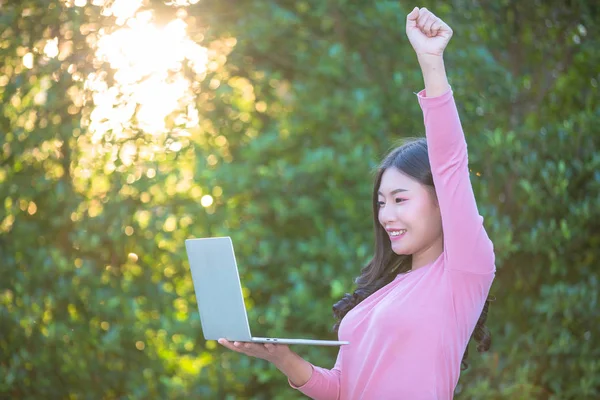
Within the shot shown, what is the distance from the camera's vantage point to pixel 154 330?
3.69 m

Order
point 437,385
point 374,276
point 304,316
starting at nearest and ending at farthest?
point 437,385, point 374,276, point 304,316

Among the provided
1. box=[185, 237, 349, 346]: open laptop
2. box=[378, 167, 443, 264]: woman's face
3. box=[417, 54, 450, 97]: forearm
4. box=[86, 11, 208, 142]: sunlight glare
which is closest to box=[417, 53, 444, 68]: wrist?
box=[417, 54, 450, 97]: forearm

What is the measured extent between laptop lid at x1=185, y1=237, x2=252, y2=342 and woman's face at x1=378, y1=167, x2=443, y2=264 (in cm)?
40

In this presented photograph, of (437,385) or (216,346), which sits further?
(216,346)

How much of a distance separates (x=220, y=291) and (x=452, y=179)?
60cm

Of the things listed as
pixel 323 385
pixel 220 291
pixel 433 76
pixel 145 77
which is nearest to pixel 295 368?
pixel 323 385

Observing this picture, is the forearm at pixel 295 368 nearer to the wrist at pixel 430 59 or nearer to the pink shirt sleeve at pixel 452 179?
the pink shirt sleeve at pixel 452 179

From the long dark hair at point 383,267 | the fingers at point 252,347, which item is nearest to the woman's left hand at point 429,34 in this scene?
the long dark hair at point 383,267

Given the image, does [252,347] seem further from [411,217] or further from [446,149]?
[446,149]

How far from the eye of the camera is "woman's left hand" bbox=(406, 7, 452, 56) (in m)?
1.90

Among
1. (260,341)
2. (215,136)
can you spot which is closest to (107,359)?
(215,136)

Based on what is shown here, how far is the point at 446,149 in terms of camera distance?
193 cm

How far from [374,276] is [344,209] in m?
1.16

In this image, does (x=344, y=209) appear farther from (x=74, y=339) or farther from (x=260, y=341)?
(x=260, y=341)
